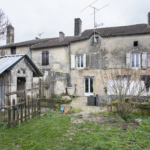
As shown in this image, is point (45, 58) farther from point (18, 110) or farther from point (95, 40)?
point (18, 110)

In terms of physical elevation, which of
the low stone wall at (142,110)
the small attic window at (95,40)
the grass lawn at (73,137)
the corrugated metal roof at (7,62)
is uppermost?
the small attic window at (95,40)

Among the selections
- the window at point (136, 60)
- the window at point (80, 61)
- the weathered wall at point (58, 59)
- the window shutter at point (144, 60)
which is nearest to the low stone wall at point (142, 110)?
the window at point (136, 60)

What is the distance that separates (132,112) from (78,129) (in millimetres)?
3399

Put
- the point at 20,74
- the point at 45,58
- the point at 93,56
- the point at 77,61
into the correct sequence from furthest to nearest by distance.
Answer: the point at 45,58, the point at 77,61, the point at 93,56, the point at 20,74

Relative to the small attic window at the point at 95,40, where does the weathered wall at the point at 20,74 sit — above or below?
below

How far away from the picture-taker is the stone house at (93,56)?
12.7 meters

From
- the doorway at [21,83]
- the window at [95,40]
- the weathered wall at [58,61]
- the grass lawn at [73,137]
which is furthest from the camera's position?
the window at [95,40]

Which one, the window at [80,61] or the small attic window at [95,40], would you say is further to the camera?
the window at [80,61]

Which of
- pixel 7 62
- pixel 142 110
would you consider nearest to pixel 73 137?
pixel 142 110

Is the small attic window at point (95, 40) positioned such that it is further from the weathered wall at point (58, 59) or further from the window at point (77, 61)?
the weathered wall at point (58, 59)

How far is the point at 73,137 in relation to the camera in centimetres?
436

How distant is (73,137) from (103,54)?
10840 millimetres

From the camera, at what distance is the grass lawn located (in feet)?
12.4

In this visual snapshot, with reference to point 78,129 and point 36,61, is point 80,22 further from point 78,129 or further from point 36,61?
point 78,129
